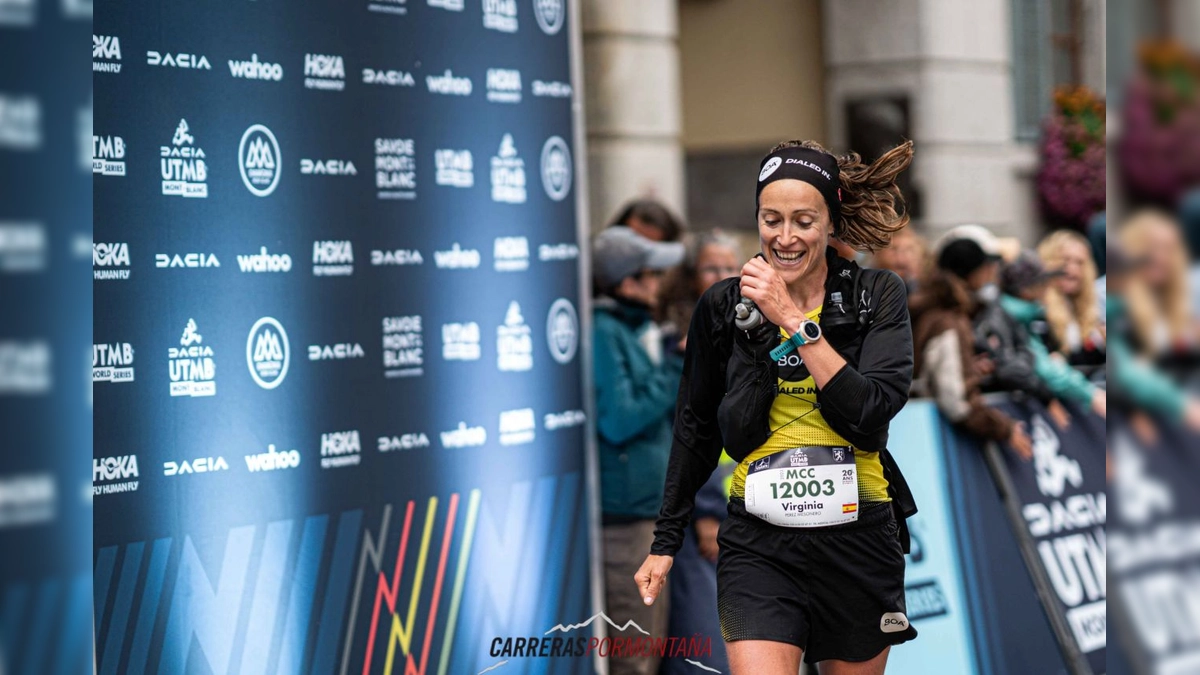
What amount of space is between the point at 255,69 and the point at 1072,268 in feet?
17.0

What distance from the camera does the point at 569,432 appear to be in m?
6.69

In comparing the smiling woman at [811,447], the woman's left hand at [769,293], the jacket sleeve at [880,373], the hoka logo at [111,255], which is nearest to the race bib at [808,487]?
the smiling woman at [811,447]

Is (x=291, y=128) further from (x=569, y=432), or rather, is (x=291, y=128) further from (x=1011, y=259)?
(x=1011, y=259)

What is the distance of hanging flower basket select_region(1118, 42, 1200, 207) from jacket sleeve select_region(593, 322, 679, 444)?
457 centimetres

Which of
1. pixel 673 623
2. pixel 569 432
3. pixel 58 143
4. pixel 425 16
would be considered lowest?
pixel 673 623

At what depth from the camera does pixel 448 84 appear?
6160 mm

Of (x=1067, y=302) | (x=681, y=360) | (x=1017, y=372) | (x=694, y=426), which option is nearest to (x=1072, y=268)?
(x=1067, y=302)

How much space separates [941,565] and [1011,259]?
2.30m

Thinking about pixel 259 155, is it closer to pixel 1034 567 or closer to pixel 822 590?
pixel 822 590

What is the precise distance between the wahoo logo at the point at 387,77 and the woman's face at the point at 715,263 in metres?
1.90

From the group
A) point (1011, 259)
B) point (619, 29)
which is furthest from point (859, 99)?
point (1011, 259)

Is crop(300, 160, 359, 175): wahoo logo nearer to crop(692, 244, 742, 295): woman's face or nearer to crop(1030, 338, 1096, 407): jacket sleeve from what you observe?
crop(692, 244, 742, 295): woman's face

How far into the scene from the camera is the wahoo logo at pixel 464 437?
6125 mm

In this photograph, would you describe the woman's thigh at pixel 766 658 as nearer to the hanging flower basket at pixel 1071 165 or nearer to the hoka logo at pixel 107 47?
the hoka logo at pixel 107 47
